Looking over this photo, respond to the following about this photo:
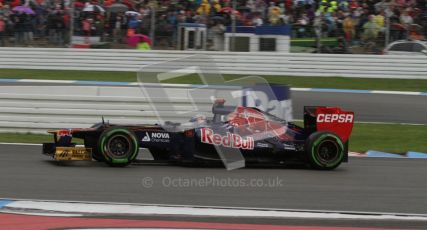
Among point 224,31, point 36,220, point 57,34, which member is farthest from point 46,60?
point 36,220

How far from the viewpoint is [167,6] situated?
20.2 metres

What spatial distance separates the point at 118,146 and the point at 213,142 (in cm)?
112

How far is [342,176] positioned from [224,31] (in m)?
12.0

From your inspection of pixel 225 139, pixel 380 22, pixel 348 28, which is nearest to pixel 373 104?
pixel 348 28

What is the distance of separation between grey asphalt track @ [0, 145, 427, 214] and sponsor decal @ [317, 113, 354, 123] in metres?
0.60

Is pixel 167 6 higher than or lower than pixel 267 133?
higher

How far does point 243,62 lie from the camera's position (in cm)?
1903

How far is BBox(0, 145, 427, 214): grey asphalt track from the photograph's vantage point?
6594 mm

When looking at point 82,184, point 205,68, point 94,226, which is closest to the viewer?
point 94,226

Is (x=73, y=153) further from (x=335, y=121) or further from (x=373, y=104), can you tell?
(x=373, y=104)

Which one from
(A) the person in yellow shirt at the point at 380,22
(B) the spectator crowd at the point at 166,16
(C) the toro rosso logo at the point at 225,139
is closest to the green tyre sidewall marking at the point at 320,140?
(C) the toro rosso logo at the point at 225,139

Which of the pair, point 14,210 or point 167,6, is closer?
point 14,210

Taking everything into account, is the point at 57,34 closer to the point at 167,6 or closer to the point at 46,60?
the point at 46,60

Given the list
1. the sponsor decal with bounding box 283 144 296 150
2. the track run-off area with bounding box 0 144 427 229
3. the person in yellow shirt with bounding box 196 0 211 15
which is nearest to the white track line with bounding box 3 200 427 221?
the track run-off area with bounding box 0 144 427 229
